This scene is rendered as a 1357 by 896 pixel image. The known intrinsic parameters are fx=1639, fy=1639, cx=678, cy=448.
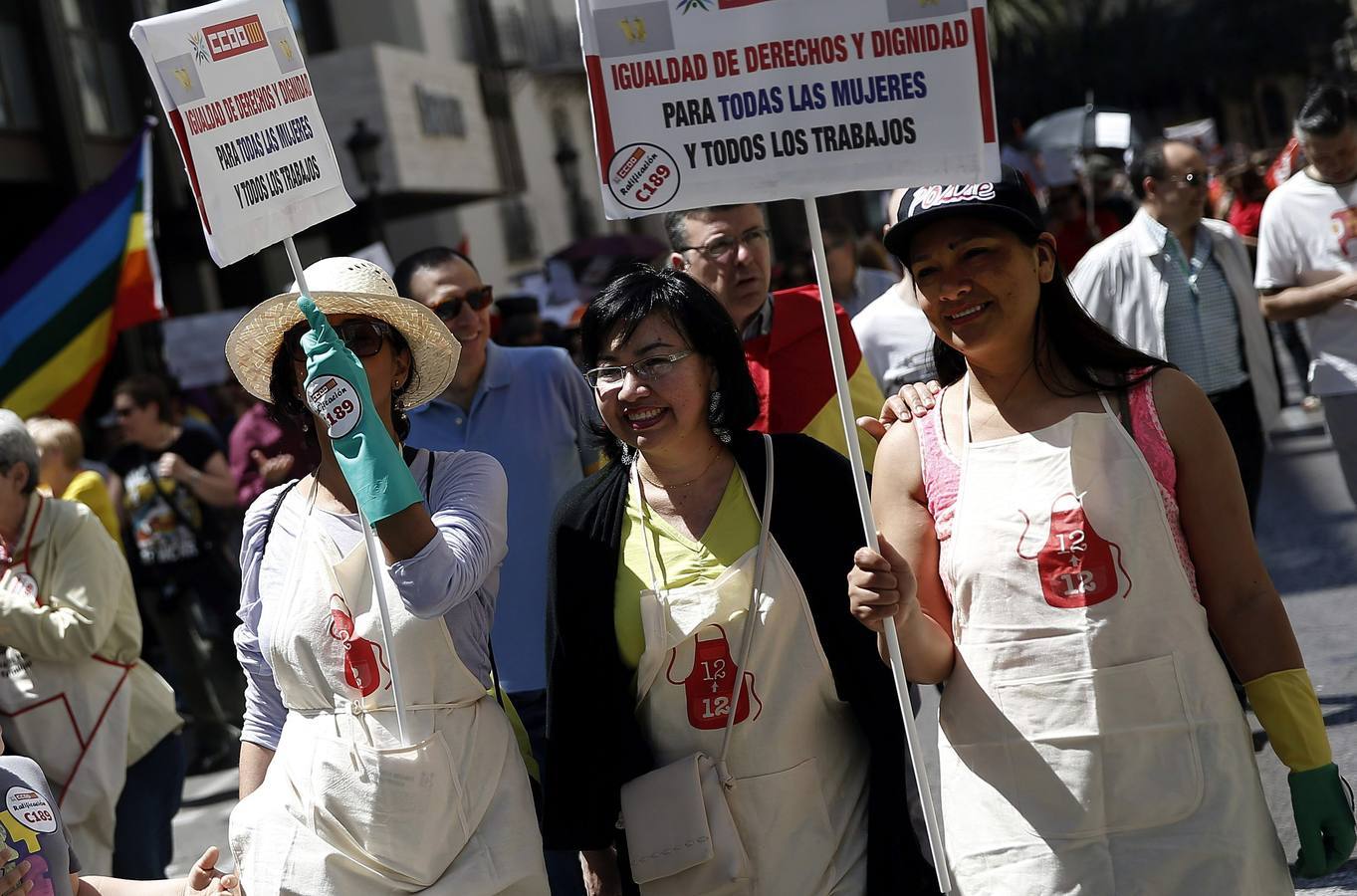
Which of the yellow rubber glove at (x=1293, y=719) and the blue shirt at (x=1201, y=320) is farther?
the blue shirt at (x=1201, y=320)

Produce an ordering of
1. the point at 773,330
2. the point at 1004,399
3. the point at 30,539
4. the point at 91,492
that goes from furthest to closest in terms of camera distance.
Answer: the point at 91,492, the point at 30,539, the point at 773,330, the point at 1004,399

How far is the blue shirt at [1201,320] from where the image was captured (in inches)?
237

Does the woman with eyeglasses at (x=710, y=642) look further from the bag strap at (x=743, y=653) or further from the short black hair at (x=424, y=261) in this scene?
the short black hair at (x=424, y=261)

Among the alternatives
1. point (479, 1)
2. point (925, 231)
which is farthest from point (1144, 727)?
point (479, 1)

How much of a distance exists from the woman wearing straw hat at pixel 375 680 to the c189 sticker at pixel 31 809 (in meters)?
0.50

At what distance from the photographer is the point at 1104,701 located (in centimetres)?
269

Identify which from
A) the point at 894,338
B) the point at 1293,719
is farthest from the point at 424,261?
the point at 1293,719

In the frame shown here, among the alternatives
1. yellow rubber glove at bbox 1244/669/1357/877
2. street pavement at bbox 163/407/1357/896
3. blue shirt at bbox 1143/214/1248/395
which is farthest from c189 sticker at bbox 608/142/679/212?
blue shirt at bbox 1143/214/1248/395

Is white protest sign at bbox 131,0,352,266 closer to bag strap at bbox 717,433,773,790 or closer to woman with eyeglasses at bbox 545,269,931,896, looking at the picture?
woman with eyeglasses at bbox 545,269,931,896

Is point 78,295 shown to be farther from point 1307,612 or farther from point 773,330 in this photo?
point 1307,612

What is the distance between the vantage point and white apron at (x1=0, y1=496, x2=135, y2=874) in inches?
202

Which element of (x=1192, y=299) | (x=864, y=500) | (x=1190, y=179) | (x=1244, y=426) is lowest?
(x=1244, y=426)

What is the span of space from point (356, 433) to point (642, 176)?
0.68 metres

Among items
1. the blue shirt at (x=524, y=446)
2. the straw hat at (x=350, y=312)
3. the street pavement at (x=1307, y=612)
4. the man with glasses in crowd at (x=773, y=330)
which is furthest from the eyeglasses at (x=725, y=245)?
the street pavement at (x=1307, y=612)
